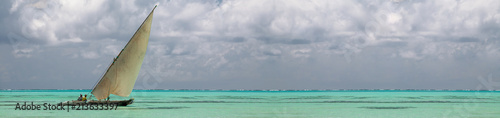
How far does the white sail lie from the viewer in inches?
1713

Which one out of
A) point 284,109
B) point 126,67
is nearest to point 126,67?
point 126,67

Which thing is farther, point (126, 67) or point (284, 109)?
point (284, 109)

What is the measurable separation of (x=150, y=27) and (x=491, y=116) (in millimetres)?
28338

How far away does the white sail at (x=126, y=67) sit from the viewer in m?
43.5

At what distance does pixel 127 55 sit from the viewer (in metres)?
43.9

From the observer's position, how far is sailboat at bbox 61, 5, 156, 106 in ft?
143

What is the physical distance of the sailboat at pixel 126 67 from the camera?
43.5 metres

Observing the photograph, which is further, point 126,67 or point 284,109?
point 284,109

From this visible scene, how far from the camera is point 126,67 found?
1750 inches

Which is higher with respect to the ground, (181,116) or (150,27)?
(150,27)

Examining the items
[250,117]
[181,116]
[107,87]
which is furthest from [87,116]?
[250,117]

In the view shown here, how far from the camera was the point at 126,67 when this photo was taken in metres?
44.4

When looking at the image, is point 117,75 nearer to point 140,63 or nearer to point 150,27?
point 140,63

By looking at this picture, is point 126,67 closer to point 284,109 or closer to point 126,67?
point 126,67
